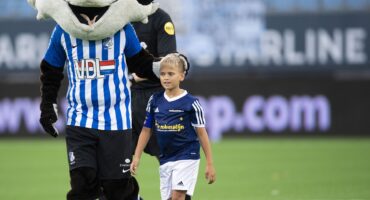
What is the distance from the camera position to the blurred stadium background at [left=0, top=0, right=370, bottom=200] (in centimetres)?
1248

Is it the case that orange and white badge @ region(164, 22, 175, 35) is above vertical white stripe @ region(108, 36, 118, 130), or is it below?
above

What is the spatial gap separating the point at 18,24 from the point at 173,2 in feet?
13.1

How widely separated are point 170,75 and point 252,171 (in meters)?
6.40

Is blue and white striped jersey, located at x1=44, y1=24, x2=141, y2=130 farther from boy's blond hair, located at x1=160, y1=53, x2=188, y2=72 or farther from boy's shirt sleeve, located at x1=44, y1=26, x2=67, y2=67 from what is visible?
boy's blond hair, located at x1=160, y1=53, x2=188, y2=72

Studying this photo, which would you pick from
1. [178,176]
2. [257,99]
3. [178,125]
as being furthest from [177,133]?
[257,99]

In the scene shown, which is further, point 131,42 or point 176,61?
point 176,61

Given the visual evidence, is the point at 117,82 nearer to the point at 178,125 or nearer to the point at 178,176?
the point at 178,125

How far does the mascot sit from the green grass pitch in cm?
334

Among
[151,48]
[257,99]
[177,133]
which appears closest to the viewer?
[177,133]

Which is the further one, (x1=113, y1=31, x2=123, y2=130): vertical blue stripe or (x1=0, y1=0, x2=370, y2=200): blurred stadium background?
(x1=0, y1=0, x2=370, y2=200): blurred stadium background

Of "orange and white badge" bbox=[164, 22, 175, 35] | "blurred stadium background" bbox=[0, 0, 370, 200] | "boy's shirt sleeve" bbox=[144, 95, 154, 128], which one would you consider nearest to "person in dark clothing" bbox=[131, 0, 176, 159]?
"orange and white badge" bbox=[164, 22, 175, 35]

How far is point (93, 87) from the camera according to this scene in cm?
720

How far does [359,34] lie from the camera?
22.4 m

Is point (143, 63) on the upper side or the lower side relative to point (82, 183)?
upper
